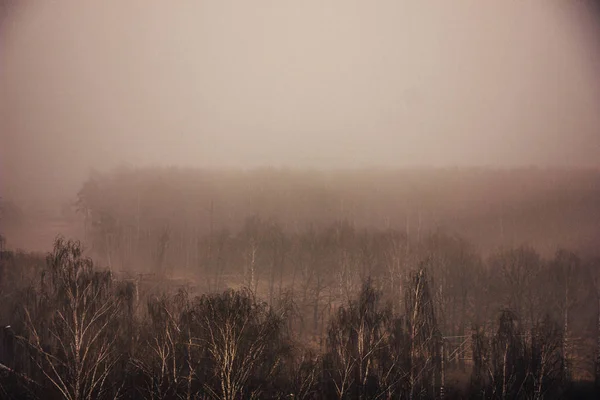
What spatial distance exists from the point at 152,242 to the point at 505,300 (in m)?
19.8

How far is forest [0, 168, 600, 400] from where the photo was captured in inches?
468

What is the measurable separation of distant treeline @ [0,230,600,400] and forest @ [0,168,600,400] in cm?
8

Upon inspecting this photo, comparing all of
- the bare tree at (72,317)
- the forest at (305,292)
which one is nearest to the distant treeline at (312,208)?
the forest at (305,292)

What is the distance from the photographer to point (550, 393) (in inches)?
523

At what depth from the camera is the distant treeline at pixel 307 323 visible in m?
11.5

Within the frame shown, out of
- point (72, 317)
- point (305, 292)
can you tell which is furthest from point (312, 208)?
point (72, 317)

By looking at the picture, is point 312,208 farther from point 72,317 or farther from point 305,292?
point 72,317

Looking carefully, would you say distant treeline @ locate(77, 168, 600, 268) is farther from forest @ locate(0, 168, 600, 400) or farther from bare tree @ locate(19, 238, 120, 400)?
bare tree @ locate(19, 238, 120, 400)

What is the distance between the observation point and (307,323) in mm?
20047

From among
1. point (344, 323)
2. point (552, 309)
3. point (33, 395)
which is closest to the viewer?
point (33, 395)

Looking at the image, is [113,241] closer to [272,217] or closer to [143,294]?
[143,294]

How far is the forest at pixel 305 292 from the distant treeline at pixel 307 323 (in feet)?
0.27

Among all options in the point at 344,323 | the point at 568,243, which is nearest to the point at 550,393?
the point at 344,323

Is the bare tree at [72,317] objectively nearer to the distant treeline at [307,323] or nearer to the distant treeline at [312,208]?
the distant treeline at [307,323]
